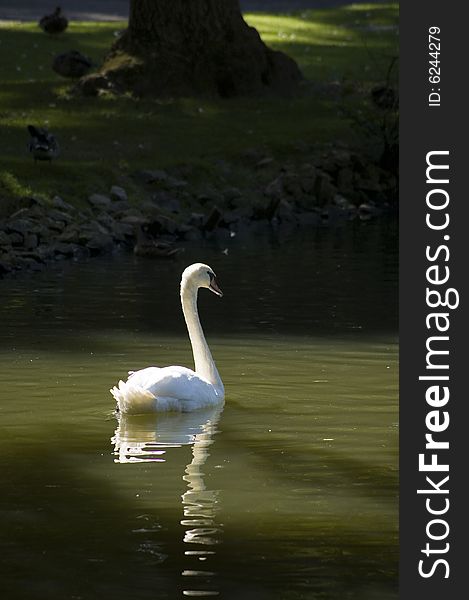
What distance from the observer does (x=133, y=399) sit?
1263cm

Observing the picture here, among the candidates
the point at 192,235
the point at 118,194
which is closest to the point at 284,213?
the point at 192,235

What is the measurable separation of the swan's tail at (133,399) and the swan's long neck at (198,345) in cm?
76

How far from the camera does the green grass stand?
2553 cm

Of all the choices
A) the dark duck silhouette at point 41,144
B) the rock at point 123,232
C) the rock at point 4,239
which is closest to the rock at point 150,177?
the dark duck silhouette at point 41,144

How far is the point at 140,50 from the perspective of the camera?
31.1m

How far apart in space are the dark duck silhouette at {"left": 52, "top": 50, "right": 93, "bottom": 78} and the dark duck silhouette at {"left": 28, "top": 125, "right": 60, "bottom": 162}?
802cm

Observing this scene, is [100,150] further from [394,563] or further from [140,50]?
[394,563]

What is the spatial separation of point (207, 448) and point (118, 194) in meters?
13.4

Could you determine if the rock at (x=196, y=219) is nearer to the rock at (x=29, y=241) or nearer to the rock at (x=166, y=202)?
the rock at (x=166, y=202)

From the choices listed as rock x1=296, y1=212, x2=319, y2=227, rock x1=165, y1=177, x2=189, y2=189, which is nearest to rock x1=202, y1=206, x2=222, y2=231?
rock x1=165, y1=177, x2=189, y2=189

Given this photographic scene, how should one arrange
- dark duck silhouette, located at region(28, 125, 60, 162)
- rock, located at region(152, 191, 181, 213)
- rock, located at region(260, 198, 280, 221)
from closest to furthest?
dark duck silhouette, located at region(28, 125, 60, 162)
rock, located at region(152, 191, 181, 213)
rock, located at region(260, 198, 280, 221)

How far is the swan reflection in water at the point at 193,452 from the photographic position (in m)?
9.48

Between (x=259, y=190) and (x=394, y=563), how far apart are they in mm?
18264

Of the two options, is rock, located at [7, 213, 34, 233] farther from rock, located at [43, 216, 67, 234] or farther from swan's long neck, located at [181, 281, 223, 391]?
swan's long neck, located at [181, 281, 223, 391]
